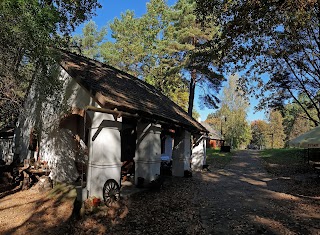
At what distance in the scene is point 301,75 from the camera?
15781 mm

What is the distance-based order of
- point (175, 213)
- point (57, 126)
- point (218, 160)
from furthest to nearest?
point (218, 160)
point (57, 126)
point (175, 213)

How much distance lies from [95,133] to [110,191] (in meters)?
1.87

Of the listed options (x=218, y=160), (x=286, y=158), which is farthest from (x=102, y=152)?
(x=286, y=158)

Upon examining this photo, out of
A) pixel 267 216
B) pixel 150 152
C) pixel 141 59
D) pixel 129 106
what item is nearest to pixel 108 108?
pixel 129 106

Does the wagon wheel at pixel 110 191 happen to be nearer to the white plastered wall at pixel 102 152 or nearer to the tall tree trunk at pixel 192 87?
the white plastered wall at pixel 102 152

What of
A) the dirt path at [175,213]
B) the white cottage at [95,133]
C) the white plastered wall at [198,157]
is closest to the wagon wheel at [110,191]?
the white cottage at [95,133]

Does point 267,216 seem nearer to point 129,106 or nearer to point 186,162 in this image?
point 129,106

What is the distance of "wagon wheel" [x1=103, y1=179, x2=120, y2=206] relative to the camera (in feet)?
25.0

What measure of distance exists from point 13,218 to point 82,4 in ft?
33.8

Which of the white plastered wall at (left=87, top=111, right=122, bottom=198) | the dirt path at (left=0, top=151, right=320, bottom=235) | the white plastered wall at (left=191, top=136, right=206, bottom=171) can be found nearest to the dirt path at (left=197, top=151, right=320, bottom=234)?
the dirt path at (left=0, top=151, right=320, bottom=235)

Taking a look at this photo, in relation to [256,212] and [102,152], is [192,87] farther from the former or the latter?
[256,212]

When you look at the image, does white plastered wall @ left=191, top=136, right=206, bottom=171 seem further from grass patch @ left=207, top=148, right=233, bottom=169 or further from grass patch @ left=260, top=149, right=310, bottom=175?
grass patch @ left=260, top=149, right=310, bottom=175

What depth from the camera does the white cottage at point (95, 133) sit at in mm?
7926

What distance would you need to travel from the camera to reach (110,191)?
7.77m
